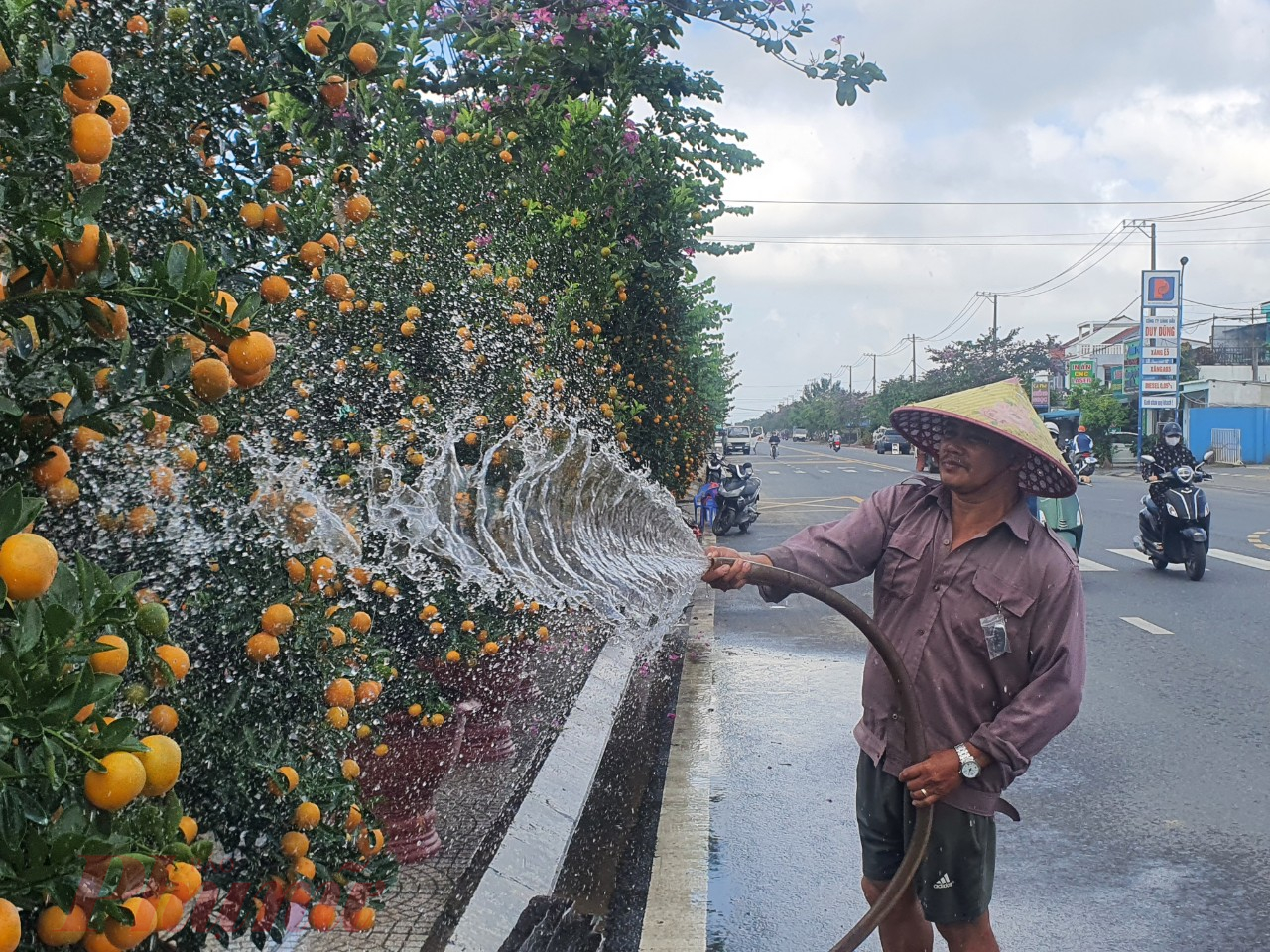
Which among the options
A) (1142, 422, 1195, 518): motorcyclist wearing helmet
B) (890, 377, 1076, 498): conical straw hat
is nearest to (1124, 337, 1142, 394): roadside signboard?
(1142, 422, 1195, 518): motorcyclist wearing helmet

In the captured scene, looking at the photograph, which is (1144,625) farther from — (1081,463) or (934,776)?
(934,776)

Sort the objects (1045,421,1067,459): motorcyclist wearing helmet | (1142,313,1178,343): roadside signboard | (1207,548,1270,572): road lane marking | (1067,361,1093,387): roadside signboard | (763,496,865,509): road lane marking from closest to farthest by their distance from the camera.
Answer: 1. (1045,421,1067,459): motorcyclist wearing helmet
2. (1207,548,1270,572): road lane marking
3. (763,496,865,509): road lane marking
4. (1142,313,1178,343): roadside signboard
5. (1067,361,1093,387): roadside signboard

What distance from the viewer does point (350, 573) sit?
8.86 ft

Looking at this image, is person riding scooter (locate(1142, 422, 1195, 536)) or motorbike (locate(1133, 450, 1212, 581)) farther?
person riding scooter (locate(1142, 422, 1195, 536))

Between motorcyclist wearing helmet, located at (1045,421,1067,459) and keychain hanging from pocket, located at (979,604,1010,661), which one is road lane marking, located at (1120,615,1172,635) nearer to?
motorcyclist wearing helmet, located at (1045,421,1067,459)

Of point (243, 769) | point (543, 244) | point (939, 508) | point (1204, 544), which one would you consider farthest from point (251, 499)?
point (1204, 544)

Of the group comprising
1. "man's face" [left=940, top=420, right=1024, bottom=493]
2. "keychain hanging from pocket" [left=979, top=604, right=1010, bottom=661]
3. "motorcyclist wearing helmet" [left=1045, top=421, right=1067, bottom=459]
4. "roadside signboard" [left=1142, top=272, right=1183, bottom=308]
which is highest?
"roadside signboard" [left=1142, top=272, right=1183, bottom=308]

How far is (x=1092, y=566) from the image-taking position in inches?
460

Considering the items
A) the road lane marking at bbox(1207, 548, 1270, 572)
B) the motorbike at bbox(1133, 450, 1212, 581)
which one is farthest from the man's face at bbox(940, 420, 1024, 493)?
the road lane marking at bbox(1207, 548, 1270, 572)

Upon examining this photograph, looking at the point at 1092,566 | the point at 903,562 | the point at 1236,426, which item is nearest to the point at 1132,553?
the point at 1092,566

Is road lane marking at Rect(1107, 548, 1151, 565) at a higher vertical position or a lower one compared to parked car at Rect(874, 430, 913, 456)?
lower

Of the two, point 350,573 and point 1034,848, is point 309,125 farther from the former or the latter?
point 1034,848

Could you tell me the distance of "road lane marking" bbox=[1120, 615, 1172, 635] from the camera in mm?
8156

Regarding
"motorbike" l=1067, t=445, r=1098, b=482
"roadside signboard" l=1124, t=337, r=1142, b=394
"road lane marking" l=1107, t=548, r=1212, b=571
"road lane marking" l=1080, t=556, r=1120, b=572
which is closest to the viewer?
"road lane marking" l=1080, t=556, r=1120, b=572
